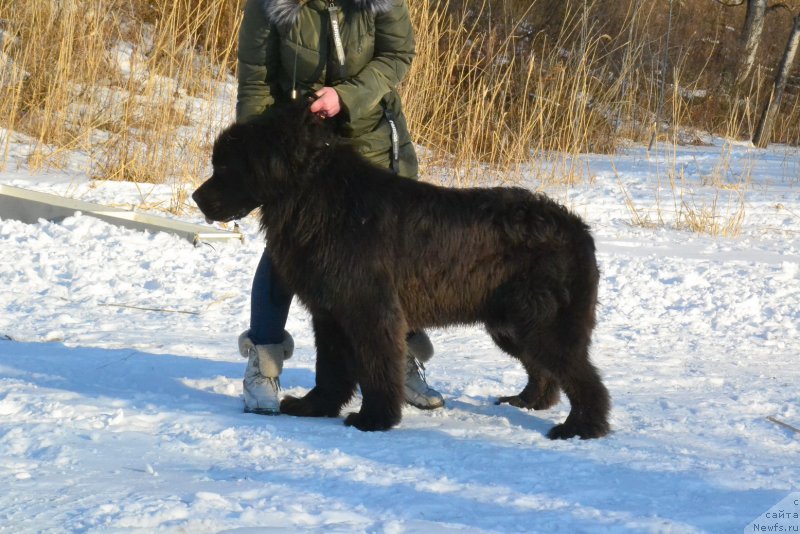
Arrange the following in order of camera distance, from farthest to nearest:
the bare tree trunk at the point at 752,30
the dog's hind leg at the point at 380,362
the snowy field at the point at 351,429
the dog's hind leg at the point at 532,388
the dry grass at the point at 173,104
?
the bare tree trunk at the point at 752,30 < the dry grass at the point at 173,104 < the dog's hind leg at the point at 532,388 < the dog's hind leg at the point at 380,362 < the snowy field at the point at 351,429

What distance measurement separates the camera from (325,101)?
12.7 feet

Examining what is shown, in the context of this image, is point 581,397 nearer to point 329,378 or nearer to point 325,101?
point 329,378

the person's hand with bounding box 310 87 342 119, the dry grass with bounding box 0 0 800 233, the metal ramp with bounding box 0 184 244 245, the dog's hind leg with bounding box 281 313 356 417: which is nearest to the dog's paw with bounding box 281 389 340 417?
the dog's hind leg with bounding box 281 313 356 417

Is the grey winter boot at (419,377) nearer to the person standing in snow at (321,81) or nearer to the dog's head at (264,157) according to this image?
the person standing in snow at (321,81)

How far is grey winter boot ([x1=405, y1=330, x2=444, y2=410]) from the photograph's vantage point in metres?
4.42

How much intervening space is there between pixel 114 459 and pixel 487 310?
5.33 ft

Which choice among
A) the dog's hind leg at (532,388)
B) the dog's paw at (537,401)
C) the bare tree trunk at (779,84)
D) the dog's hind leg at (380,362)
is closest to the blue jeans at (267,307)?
the dog's hind leg at (380,362)

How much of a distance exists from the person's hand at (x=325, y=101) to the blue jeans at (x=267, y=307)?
0.73 meters

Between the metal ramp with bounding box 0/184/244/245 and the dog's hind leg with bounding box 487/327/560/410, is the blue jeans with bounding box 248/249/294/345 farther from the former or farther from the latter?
the metal ramp with bounding box 0/184/244/245

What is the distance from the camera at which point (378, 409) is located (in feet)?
12.9

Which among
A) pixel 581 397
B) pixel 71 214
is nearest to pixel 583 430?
pixel 581 397

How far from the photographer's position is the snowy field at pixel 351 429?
2.92m

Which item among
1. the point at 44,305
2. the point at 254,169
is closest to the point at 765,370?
the point at 254,169

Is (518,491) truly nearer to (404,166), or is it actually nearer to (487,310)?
(487,310)
